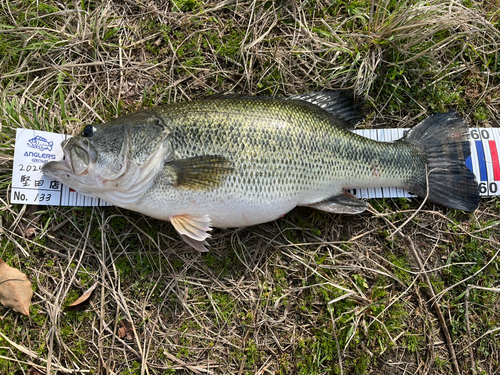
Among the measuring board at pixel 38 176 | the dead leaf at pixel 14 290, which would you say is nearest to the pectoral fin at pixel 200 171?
the measuring board at pixel 38 176

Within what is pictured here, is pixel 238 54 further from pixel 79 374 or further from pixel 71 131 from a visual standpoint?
pixel 79 374

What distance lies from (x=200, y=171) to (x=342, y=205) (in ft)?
4.64

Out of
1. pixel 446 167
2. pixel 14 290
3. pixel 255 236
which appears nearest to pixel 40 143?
pixel 14 290

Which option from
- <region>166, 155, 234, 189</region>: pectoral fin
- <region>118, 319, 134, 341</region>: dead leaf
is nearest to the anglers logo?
<region>166, 155, 234, 189</region>: pectoral fin

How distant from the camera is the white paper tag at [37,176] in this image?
294 centimetres

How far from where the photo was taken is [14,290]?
280 cm

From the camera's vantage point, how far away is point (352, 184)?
2996 millimetres

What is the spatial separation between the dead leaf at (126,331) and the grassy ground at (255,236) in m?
0.05

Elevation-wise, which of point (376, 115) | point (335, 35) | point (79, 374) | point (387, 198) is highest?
point (335, 35)

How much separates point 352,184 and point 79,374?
3.05 meters

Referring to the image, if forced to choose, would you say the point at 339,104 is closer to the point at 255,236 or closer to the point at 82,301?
the point at 255,236

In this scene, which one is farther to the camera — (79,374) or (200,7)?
(200,7)

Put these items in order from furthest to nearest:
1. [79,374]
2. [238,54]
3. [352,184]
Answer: [238,54] < [352,184] < [79,374]

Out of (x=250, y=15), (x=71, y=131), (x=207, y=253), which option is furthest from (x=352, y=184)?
(x=71, y=131)
